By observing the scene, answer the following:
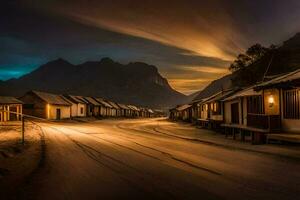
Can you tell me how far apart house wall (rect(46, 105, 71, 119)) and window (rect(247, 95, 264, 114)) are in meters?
44.1

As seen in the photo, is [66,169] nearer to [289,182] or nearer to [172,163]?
[172,163]

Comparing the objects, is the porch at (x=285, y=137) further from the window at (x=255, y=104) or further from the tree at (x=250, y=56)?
the tree at (x=250, y=56)

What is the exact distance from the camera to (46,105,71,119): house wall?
206ft

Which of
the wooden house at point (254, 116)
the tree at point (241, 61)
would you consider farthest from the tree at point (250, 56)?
the wooden house at point (254, 116)

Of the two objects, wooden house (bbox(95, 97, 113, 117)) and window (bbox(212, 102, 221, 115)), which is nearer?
window (bbox(212, 102, 221, 115))

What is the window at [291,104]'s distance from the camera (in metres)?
19.8

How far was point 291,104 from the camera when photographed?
20.3 meters

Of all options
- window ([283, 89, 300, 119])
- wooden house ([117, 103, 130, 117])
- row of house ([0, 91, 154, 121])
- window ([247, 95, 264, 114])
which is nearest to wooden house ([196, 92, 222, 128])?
window ([247, 95, 264, 114])

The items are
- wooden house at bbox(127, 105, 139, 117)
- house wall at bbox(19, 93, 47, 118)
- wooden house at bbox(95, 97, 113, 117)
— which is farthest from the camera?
wooden house at bbox(127, 105, 139, 117)

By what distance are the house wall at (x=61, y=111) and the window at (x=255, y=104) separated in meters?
44.1

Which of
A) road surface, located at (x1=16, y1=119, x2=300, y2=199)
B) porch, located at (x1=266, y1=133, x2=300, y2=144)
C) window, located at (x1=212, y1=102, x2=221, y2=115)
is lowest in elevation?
road surface, located at (x1=16, y1=119, x2=300, y2=199)

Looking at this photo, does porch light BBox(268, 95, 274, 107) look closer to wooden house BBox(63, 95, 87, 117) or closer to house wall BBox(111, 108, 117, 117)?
wooden house BBox(63, 95, 87, 117)

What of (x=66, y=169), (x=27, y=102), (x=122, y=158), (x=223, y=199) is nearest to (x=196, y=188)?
(x=223, y=199)

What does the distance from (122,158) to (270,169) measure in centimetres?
580
